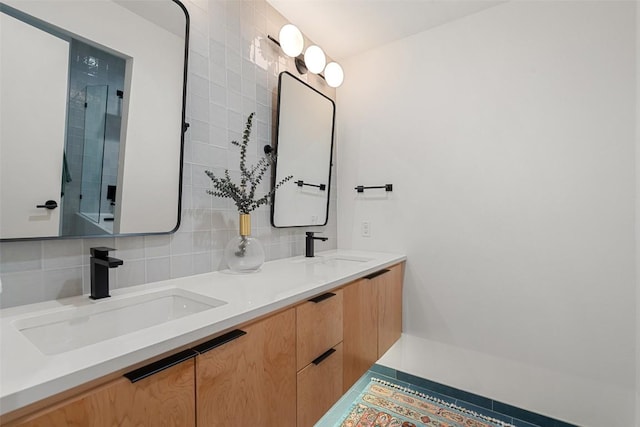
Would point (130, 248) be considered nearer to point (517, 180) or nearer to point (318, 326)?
point (318, 326)

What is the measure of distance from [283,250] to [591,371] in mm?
1685

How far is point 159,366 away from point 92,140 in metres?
0.78

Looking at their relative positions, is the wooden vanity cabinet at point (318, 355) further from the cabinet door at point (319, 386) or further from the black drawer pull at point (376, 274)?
the black drawer pull at point (376, 274)

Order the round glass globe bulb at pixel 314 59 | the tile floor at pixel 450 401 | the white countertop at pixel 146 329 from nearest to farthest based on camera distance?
1. the white countertop at pixel 146 329
2. the tile floor at pixel 450 401
3. the round glass globe bulb at pixel 314 59

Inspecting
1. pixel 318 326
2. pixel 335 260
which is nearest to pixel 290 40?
pixel 335 260

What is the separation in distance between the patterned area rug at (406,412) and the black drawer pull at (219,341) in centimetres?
124

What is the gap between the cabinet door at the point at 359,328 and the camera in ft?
4.46

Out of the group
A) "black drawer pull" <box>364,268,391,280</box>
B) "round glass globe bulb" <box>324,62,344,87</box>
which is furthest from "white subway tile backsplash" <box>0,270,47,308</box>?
"round glass globe bulb" <box>324,62,344,87</box>

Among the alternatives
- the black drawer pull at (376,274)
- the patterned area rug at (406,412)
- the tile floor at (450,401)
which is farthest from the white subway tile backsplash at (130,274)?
the patterned area rug at (406,412)

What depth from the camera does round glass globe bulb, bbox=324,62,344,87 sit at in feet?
6.73

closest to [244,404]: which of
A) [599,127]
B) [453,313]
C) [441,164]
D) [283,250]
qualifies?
[283,250]

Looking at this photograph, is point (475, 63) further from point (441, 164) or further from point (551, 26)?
point (441, 164)

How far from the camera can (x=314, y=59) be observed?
192 centimetres

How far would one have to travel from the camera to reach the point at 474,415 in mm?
1737
